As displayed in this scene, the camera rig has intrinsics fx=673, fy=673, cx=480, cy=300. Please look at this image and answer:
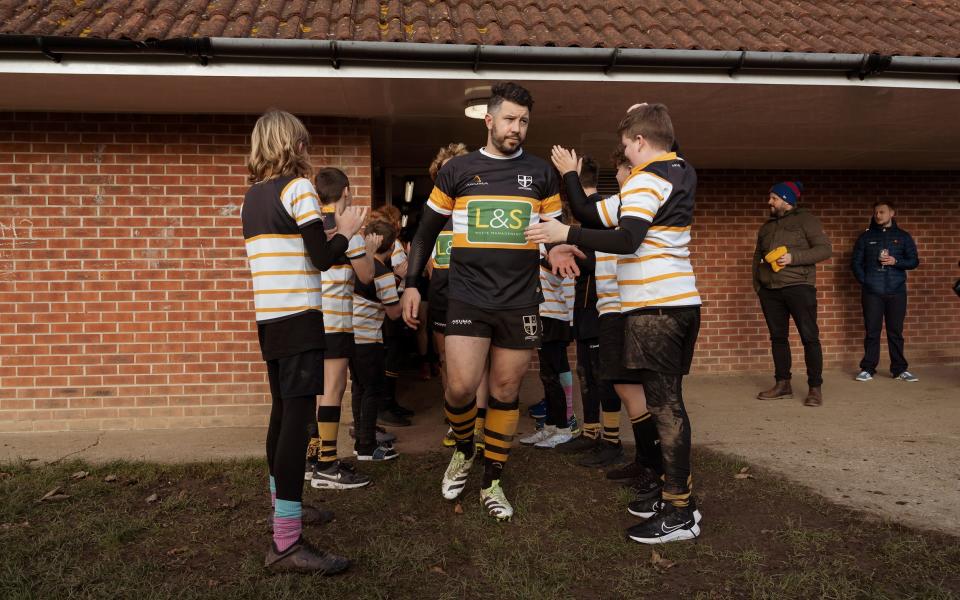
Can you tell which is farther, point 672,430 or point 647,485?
point 647,485

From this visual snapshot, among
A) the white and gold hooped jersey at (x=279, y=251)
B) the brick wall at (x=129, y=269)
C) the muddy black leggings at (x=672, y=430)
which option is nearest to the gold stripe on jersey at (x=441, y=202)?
the white and gold hooped jersey at (x=279, y=251)

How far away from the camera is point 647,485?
12.7 feet

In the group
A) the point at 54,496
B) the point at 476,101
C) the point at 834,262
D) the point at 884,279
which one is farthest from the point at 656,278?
the point at 834,262

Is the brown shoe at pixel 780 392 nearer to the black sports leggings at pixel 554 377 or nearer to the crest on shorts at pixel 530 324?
the black sports leggings at pixel 554 377

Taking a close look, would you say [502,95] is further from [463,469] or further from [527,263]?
[463,469]

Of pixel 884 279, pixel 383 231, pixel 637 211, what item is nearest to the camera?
pixel 637 211

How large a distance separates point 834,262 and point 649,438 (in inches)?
253

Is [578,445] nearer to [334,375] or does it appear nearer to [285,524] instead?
[334,375]

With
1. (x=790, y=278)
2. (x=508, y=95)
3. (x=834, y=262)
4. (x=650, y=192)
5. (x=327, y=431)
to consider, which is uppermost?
(x=508, y=95)

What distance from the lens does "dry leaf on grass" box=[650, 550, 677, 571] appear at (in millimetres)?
2949

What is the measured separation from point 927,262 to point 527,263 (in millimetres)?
7979

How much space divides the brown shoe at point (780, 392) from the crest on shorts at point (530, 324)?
4.29 meters

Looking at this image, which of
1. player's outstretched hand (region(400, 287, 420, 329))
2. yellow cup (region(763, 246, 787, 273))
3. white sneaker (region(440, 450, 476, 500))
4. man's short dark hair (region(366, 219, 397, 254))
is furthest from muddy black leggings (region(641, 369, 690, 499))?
yellow cup (region(763, 246, 787, 273))

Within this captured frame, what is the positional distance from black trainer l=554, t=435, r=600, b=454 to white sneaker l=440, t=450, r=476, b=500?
1.22 m
